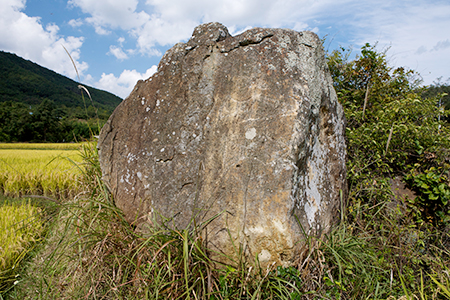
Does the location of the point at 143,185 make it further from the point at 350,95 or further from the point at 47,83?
the point at 47,83

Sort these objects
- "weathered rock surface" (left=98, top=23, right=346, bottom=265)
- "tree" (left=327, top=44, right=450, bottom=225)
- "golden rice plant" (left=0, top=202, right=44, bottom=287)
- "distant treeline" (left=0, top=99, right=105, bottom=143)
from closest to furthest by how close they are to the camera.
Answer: "weathered rock surface" (left=98, top=23, right=346, bottom=265)
"golden rice plant" (left=0, top=202, right=44, bottom=287)
"tree" (left=327, top=44, right=450, bottom=225)
"distant treeline" (left=0, top=99, right=105, bottom=143)

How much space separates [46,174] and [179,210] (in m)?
4.51

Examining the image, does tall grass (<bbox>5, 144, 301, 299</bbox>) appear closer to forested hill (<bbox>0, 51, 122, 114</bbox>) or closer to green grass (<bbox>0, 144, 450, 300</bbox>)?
green grass (<bbox>0, 144, 450, 300</bbox>)

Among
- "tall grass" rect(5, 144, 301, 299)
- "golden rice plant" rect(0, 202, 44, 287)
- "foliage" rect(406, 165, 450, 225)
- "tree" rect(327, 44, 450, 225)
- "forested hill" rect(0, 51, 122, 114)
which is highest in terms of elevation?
"forested hill" rect(0, 51, 122, 114)

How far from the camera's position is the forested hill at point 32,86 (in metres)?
59.2

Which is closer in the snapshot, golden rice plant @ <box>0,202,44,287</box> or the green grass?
the green grass

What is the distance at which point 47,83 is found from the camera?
72.1m

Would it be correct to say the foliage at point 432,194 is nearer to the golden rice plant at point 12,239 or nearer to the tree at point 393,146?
the tree at point 393,146

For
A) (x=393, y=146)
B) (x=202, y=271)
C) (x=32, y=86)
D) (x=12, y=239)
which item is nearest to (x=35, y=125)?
(x=12, y=239)

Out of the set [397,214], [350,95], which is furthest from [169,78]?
[350,95]

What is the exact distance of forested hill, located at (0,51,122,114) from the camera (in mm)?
59191

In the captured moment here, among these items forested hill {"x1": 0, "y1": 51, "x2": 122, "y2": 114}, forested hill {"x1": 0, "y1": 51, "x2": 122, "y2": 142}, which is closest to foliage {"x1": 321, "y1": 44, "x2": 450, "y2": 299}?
forested hill {"x1": 0, "y1": 51, "x2": 122, "y2": 142}

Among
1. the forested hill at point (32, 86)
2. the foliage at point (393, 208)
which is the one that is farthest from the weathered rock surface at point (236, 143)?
the forested hill at point (32, 86)

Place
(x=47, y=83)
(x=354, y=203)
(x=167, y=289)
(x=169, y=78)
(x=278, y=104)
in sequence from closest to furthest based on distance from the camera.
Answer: (x=167, y=289) → (x=278, y=104) → (x=169, y=78) → (x=354, y=203) → (x=47, y=83)
